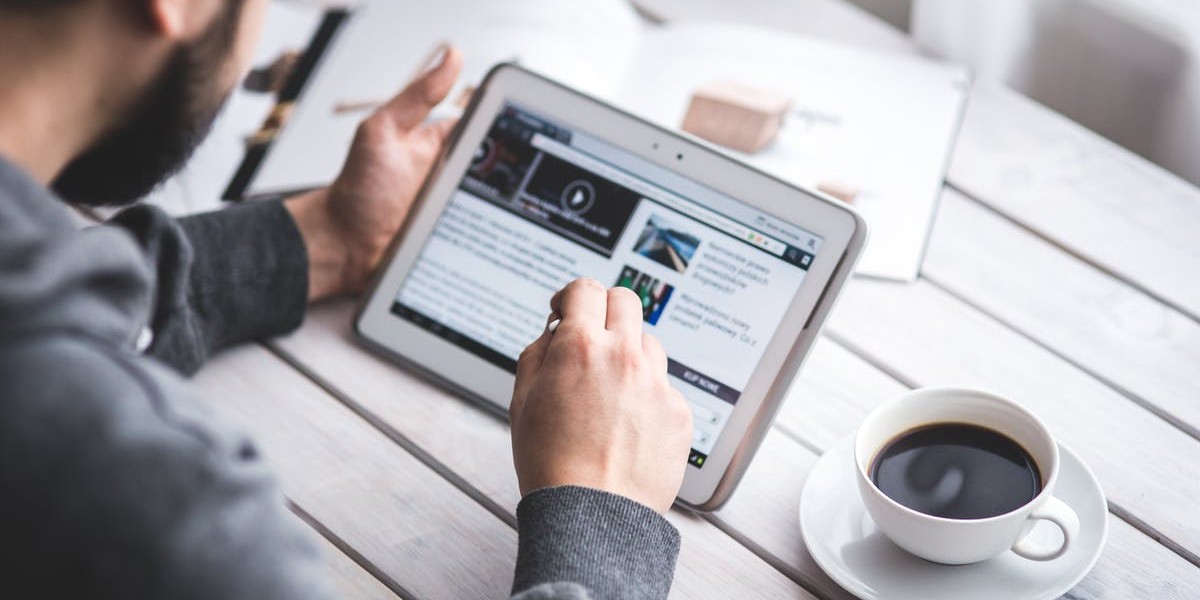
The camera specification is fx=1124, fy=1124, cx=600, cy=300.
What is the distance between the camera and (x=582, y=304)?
72cm

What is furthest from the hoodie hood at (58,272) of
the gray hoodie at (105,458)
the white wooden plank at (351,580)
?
the white wooden plank at (351,580)

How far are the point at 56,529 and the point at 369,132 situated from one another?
1.80 ft

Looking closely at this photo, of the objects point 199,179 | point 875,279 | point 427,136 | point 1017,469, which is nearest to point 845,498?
point 1017,469

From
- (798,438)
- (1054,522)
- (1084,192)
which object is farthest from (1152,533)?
(1084,192)

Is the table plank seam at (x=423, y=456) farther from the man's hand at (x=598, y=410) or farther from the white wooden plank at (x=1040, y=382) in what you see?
the white wooden plank at (x=1040, y=382)

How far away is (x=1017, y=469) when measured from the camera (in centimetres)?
67

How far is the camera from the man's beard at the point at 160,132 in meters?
0.60

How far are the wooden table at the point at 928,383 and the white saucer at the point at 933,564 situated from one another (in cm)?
2

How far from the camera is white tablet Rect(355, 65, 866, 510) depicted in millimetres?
758

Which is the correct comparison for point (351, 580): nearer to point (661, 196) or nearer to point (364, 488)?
point (364, 488)

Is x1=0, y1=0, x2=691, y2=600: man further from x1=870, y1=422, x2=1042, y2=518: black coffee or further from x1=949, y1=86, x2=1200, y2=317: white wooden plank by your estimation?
x1=949, y1=86, x2=1200, y2=317: white wooden plank

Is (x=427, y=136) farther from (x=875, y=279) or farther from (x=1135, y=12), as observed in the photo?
(x=1135, y=12)

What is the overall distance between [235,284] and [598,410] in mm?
326

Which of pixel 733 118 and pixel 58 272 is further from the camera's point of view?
pixel 733 118
